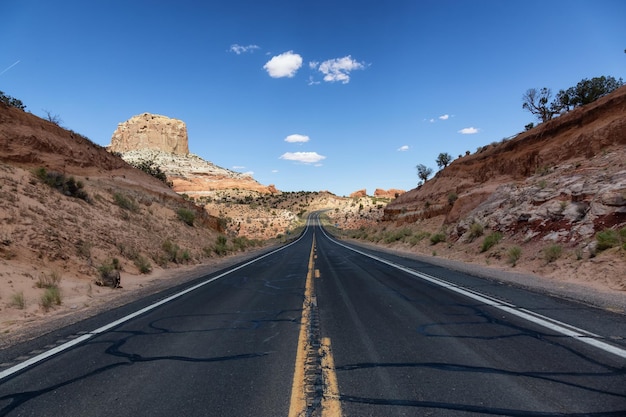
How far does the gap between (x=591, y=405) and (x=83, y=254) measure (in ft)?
46.4

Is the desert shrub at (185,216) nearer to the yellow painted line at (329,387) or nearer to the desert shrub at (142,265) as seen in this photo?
the desert shrub at (142,265)

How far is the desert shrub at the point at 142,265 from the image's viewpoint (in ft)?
47.9

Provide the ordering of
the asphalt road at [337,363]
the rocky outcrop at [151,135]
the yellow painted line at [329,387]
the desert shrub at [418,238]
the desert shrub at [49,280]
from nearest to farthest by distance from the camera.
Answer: the yellow painted line at [329,387] → the asphalt road at [337,363] → the desert shrub at [49,280] → the desert shrub at [418,238] → the rocky outcrop at [151,135]

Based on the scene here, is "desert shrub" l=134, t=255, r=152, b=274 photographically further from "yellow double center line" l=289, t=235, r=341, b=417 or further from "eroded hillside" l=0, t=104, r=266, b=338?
"yellow double center line" l=289, t=235, r=341, b=417

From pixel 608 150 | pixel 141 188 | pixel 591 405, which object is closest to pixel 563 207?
pixel 608 150

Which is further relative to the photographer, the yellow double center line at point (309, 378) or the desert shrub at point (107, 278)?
the desert shrub at point (107, 278)

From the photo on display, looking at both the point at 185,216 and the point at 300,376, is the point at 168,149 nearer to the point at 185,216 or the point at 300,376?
the point at 185,216

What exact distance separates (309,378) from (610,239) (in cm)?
1208

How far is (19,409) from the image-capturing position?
343 cm

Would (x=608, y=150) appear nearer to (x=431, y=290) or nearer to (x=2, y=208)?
(x=431, y=290)

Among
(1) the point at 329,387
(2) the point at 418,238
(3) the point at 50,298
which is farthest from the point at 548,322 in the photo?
(2) the point at 418,238

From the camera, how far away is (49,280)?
9.84 m

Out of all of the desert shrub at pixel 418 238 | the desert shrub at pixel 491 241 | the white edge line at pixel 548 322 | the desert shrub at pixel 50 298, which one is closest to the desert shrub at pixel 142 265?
the desert shrub at pixel 50 298

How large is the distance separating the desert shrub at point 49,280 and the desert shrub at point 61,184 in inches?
353
